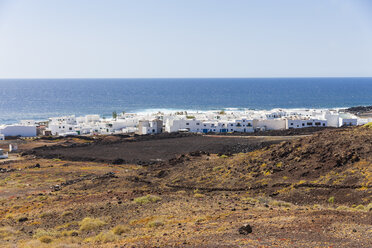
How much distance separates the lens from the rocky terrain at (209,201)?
14.8m

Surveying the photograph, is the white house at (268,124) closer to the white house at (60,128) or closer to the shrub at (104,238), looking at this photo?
the white house at (60,128)

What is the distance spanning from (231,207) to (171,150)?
32.5m

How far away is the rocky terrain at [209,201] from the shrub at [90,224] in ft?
0.15

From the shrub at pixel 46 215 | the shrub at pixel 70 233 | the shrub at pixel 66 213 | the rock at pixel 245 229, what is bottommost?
the shrub at pixel 46 215

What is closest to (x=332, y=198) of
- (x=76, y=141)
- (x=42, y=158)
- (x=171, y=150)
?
(x=171, y=150)

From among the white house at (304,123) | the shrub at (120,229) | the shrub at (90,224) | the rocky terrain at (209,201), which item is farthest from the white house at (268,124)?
the shrub at (120,229)

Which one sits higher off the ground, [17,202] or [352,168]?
[352,168]

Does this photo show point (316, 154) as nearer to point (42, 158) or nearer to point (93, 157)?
point (93, 157)

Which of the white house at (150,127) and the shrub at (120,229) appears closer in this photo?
the shrub at (120,229)

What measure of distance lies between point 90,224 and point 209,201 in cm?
680

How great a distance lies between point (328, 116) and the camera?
7188 centimetres

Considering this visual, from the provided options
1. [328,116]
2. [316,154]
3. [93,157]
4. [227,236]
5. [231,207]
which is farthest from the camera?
[328,116]

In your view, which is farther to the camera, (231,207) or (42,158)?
(42,158)

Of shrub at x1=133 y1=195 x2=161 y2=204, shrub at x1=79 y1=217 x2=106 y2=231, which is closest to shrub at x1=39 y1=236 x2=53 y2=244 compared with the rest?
shrub at x1=79 y1=217 x2=106 y2=231
